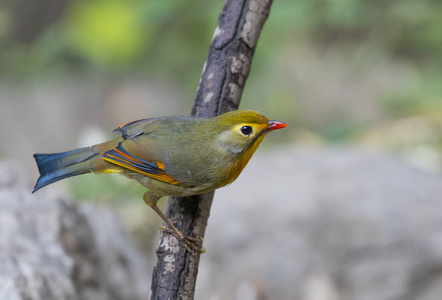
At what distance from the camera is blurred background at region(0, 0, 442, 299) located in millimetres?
7801

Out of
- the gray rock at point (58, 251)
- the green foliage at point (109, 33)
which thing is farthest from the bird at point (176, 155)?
the green foliage at point (109, 33)

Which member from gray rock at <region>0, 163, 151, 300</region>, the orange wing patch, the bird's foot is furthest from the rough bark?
gray rock at <region>0, 163, 151, 300</region>

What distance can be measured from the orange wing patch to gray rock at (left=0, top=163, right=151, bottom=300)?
0.65 meters

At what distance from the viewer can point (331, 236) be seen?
504cm

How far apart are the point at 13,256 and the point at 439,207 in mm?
3730

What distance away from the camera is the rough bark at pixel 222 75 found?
3102mm

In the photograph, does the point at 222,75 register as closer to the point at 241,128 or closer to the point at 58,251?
the point at 241,128

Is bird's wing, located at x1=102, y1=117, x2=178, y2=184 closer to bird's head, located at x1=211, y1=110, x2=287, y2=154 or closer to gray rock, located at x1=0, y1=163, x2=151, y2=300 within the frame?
bird's head, located at x1=211, y1=110, x2=287, y2=154

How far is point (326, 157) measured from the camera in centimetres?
584

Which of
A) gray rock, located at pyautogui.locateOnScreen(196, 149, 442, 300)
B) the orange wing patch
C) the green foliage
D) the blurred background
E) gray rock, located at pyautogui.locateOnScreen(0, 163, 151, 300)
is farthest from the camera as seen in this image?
the green foliage

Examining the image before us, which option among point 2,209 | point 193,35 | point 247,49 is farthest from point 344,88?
point 2,209

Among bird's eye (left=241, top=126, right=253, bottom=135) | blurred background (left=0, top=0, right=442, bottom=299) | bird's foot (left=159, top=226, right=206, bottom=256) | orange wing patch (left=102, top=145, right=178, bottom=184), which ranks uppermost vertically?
blurred background (left=0, top=0, right=442, bottom=299)

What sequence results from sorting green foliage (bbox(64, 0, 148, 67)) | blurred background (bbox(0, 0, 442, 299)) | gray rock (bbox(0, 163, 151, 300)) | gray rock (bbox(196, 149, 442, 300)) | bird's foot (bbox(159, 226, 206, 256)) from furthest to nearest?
1. green foliage (bbox(64, 0, 148, 67))
2. blurred background (bbox(0, 0, 442, 299))
3. gray rock (bbox(196, 149, 442, 300))
4. gray rock (bbox(0, 163, 151, 300))
5. bird's foot (bbox(159, 226, 206, 256))

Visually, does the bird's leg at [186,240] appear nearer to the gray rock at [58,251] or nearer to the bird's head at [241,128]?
the bird's head at [241,128]
